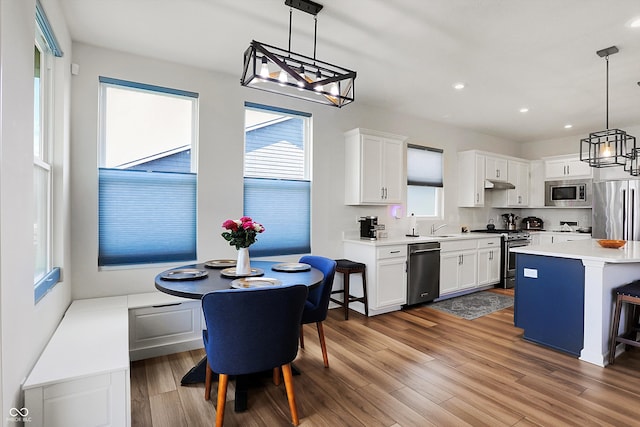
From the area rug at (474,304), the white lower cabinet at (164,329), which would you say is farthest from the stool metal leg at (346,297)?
the white lower cabinet at (164,329)

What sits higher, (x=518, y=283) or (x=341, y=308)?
(x=518, y=283)

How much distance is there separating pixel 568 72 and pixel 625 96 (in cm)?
138

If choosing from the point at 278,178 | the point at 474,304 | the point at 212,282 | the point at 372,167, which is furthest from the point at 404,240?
the point at 212,282

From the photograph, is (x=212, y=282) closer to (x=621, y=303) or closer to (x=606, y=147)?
(x=621, y=303)

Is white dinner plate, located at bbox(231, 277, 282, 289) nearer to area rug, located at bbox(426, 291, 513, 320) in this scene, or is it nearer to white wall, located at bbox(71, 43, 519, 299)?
white wall, located at bbox(71, 43, 519, 299)

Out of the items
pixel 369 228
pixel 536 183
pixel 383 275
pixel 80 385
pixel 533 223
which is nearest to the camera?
pixel 80 385

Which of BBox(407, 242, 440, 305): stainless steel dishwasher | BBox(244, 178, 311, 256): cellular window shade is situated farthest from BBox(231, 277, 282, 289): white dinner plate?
BBox(407, 242, 440, 305): stainless steel dishwasher

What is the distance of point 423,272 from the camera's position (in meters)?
4.50

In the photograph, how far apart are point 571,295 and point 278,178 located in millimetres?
3191

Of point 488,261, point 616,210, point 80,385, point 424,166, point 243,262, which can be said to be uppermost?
point 424,166

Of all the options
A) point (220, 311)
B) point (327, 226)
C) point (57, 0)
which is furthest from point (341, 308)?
point (57, 0)

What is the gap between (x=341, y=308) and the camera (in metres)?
4.46

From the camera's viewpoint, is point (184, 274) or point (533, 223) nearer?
point (184, 274)

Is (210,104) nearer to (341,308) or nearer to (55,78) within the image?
(55,78)
